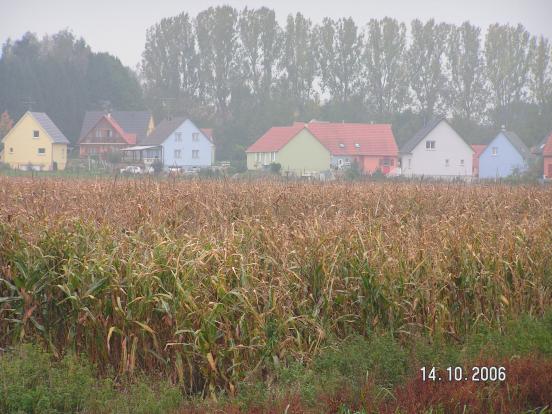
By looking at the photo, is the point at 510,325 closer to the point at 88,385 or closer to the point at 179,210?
the point at 88,385

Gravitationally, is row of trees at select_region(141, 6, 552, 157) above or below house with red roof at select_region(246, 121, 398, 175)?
above

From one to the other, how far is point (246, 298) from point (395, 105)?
67.6m

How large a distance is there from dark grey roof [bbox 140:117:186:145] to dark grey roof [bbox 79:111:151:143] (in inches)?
99.4

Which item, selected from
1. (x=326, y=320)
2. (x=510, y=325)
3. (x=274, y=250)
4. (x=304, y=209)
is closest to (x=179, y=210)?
(x=304, y=209)

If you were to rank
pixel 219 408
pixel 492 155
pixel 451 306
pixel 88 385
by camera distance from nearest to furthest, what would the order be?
pixel 219 408 < pixel 88 385 < pixel 451 306 < pixel 492 155

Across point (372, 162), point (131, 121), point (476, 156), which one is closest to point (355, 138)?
point (372, 162)

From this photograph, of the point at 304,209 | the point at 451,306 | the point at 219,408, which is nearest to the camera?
the point at 219,408

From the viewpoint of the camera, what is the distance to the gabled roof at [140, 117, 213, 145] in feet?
205

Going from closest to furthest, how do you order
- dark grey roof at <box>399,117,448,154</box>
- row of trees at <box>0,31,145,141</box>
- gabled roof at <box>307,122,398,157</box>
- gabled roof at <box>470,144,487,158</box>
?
dark grey roof at <box>399,117,448,154</box> < gabled roof at <box>307,122,398,157</box> < gabled roof at <box>470,144,487,158</box> < row of trees at <box>0,31,145,141</box>

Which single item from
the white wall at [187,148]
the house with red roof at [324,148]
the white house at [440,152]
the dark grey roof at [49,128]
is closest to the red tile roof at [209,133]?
the white wall at [187,148]

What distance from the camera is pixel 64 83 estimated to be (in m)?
69.6

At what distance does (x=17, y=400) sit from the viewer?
5965 mm

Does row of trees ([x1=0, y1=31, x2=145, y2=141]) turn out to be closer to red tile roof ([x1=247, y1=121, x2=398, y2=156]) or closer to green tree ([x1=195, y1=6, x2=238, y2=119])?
green tree ([x1=195, y1=6, x2=238, y2=119])

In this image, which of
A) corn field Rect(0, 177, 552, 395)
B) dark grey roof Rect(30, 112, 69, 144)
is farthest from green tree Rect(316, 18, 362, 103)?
corn field Rect(0, 177, 552, 395)
